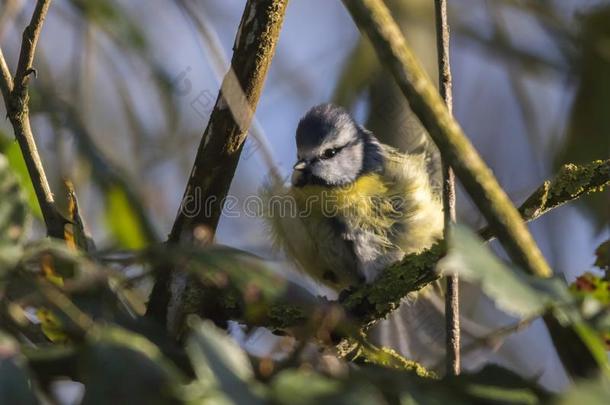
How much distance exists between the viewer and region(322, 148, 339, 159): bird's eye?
1.94 metres

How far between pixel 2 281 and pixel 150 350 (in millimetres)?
110

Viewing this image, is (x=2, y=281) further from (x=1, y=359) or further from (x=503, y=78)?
(x=503, y=78)

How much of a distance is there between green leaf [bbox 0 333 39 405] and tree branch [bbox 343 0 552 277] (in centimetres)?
36

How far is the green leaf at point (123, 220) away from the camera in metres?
1.45

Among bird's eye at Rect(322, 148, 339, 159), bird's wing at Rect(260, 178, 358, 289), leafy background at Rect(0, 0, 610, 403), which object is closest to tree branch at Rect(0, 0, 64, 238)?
leafy background at Rect(0, 0, 610, 403)

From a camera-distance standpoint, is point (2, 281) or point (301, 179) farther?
point (301, 179)

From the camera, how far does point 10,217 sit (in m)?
0.58

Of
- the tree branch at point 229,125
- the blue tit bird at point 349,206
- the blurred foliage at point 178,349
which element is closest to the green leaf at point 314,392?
the blurred foliage at point 178,349

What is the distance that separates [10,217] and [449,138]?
337 millimetres

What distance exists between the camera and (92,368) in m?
0.50

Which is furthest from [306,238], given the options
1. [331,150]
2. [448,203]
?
[448,203]

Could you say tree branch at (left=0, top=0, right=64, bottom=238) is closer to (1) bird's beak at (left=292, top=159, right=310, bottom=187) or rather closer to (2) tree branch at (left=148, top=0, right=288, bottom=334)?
(2) tree branch at (left=148, top=0, right=288, bottom=334)

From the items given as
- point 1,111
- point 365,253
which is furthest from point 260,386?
point 1,111

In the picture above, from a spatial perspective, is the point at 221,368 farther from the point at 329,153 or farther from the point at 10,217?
the point at 329,153
